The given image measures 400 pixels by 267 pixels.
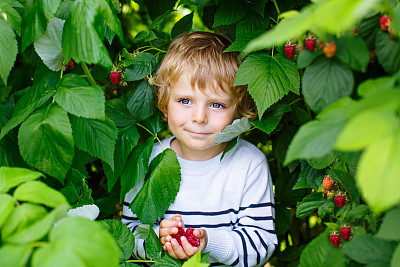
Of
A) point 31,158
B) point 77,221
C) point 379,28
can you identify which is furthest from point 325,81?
point 31,158

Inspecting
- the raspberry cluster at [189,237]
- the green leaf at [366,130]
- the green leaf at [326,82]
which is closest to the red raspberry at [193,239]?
the raspberry cluster at [189,237]

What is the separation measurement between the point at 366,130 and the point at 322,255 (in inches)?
18.8

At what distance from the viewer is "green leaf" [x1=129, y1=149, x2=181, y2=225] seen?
1.54 metres

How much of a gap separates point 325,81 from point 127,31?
1777mm

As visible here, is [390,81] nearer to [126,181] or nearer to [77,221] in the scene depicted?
[77,221]

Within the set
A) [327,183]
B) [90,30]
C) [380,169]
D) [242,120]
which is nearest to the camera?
[380,169]

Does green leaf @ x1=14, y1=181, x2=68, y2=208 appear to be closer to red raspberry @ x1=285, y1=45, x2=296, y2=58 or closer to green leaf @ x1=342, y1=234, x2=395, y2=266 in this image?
green leaf @ x1=342, y1=234, x2=395, y2=266

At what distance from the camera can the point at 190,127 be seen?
1.54 m

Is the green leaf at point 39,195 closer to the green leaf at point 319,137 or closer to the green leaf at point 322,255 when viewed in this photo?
the green leaf at point 319,137

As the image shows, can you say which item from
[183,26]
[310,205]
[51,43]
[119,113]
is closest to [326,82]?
[310,205]

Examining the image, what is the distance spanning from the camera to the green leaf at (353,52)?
0.87 meters

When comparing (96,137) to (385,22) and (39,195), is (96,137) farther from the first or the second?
(385,22)

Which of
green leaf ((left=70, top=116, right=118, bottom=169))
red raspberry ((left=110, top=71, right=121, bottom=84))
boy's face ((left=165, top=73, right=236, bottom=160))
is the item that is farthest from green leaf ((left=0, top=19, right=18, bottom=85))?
boy's face ((left=165, top=73, right=236, bottom=160))

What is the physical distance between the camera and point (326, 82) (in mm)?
896
